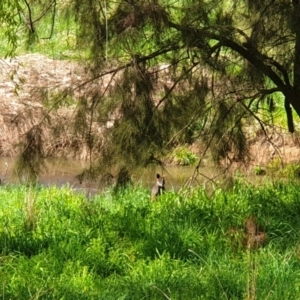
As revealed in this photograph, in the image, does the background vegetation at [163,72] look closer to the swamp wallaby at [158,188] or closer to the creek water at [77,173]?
the creek water at [77,173]

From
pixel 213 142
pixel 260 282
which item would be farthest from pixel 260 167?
pixel 260 282

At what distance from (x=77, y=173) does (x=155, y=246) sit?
3.01 m

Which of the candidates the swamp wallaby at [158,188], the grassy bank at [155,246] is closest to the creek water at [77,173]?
the swamp wallaby at [158,188]

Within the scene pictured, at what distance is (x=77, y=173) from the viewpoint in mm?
8477

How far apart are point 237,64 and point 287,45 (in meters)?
0.46

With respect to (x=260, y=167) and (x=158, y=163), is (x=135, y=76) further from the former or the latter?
(x=260, y=167)

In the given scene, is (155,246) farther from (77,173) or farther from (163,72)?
(77,173)

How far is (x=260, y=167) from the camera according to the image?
10.0 metres

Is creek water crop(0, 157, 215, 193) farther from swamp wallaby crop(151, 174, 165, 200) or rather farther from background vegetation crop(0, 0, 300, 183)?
background vegetation crop(0, 0, 300, 183)

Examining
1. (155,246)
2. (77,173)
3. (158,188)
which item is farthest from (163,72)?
(77,173)

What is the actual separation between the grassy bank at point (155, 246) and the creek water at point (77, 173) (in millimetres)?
235

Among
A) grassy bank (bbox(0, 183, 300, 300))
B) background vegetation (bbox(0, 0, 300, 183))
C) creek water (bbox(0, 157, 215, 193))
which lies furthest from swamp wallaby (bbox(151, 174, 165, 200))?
background vegetation (bbox(0, 0, 300, 183))

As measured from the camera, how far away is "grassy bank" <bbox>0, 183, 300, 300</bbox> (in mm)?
4605

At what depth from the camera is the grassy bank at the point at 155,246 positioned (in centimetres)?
461
